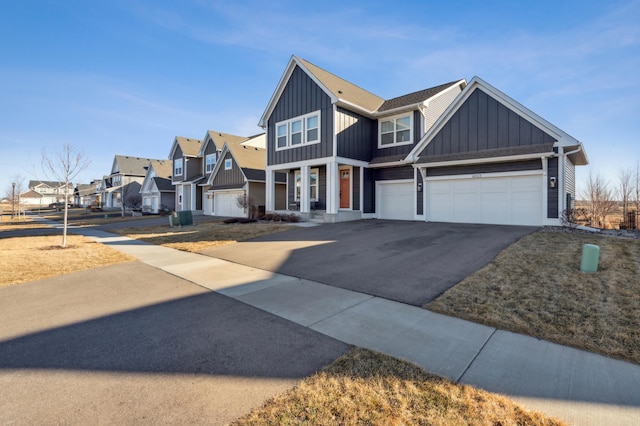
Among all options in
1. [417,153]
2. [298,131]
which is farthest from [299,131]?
[417,153]

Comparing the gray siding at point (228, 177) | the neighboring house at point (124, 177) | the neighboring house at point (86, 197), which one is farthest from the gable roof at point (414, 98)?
the neighboring house at point (86, 197)

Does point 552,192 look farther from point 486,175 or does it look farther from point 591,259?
point 591,259

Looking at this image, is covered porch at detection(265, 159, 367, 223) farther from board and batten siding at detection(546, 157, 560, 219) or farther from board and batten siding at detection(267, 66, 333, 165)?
board and batten siding at detection(546, 157, 560, 219)

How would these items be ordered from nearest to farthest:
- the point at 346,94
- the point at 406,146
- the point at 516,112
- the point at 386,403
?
1. the point at 386,403
2. the point at 516,112
3. the point at 406,146
4. the point at 346,94

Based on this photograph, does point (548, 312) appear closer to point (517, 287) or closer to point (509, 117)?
point (517, 287)

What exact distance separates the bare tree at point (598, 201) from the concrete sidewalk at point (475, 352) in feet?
48.9

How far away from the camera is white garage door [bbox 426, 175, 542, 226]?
506 inches

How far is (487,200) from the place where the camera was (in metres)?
13.9

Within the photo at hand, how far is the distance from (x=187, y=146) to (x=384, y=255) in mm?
33096

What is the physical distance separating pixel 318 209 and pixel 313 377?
16498 millimetres

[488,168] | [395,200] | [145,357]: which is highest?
[488,168]

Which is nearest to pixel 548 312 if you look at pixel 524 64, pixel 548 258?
pixel 548 258

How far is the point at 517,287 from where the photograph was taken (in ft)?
18.3

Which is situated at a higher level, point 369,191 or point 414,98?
point 414,98
